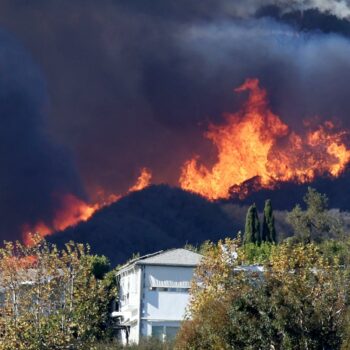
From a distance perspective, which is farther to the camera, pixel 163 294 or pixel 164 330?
pixel 163 294

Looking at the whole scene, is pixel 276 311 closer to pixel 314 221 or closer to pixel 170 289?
pixel 170 289

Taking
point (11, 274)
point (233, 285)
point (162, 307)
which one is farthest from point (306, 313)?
point (162, 307)

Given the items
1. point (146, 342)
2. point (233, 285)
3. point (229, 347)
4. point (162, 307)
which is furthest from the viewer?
point (162, 307)

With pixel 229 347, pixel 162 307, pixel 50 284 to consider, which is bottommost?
pixel 229 347

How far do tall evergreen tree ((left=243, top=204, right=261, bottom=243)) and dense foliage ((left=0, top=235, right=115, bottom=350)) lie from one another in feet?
254

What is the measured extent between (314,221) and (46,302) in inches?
3343

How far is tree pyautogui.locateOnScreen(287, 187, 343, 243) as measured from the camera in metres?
134

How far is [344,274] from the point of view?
62688mm

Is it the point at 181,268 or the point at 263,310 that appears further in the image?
the point at 181,268

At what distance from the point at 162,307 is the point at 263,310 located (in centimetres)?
4084

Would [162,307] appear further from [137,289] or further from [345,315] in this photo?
[345,315]

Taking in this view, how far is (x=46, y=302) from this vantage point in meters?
56.6

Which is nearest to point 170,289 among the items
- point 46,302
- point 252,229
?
point 46,302

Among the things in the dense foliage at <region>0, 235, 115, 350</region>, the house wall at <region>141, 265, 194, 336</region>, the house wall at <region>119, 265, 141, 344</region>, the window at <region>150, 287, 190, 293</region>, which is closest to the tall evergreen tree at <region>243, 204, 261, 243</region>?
the house wall at <region>119, 265, 141, 344</region>
